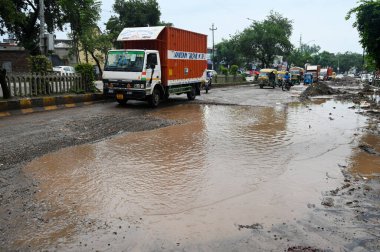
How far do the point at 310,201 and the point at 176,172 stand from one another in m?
2.23

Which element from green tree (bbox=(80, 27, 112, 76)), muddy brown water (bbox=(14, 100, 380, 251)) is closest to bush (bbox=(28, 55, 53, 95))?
muddy brown water (bbox=(14, 100, 380, 251))

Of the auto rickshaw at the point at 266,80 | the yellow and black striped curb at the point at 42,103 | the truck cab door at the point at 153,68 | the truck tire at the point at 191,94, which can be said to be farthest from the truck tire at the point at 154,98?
the auto rickshaw at the point at 266,80

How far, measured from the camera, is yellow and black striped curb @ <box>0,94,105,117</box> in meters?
12.1

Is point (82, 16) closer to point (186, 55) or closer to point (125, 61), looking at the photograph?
point (186, 55)

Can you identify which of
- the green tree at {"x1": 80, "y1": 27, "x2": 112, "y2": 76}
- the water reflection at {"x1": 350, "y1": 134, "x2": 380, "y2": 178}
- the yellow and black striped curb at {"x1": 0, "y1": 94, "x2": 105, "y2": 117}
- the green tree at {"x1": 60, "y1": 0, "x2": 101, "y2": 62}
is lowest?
the water reflection at {"x1": 350, "y1": 134, "x2": 380, "y2": 178}

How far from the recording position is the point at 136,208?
462cm

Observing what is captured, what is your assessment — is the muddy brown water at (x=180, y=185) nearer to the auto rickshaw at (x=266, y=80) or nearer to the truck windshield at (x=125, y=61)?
the truck windshield at (x=125, y=61)

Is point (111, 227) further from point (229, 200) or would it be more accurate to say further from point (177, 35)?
point (177, 35)

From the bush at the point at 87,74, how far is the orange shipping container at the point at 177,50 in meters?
1.95

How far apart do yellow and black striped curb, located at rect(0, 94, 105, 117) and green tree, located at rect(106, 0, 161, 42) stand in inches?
1061

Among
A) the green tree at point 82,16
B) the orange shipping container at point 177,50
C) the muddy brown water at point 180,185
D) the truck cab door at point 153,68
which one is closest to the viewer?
the muddy brown water at point 180,185

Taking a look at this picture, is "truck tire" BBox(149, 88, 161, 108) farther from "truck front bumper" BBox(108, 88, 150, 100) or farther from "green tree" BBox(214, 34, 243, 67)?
"green tree" BBox(214, 34, 243, 67)

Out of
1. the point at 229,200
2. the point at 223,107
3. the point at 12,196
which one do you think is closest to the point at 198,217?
the point at 229,200

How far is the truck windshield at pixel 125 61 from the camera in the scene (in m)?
14.1
